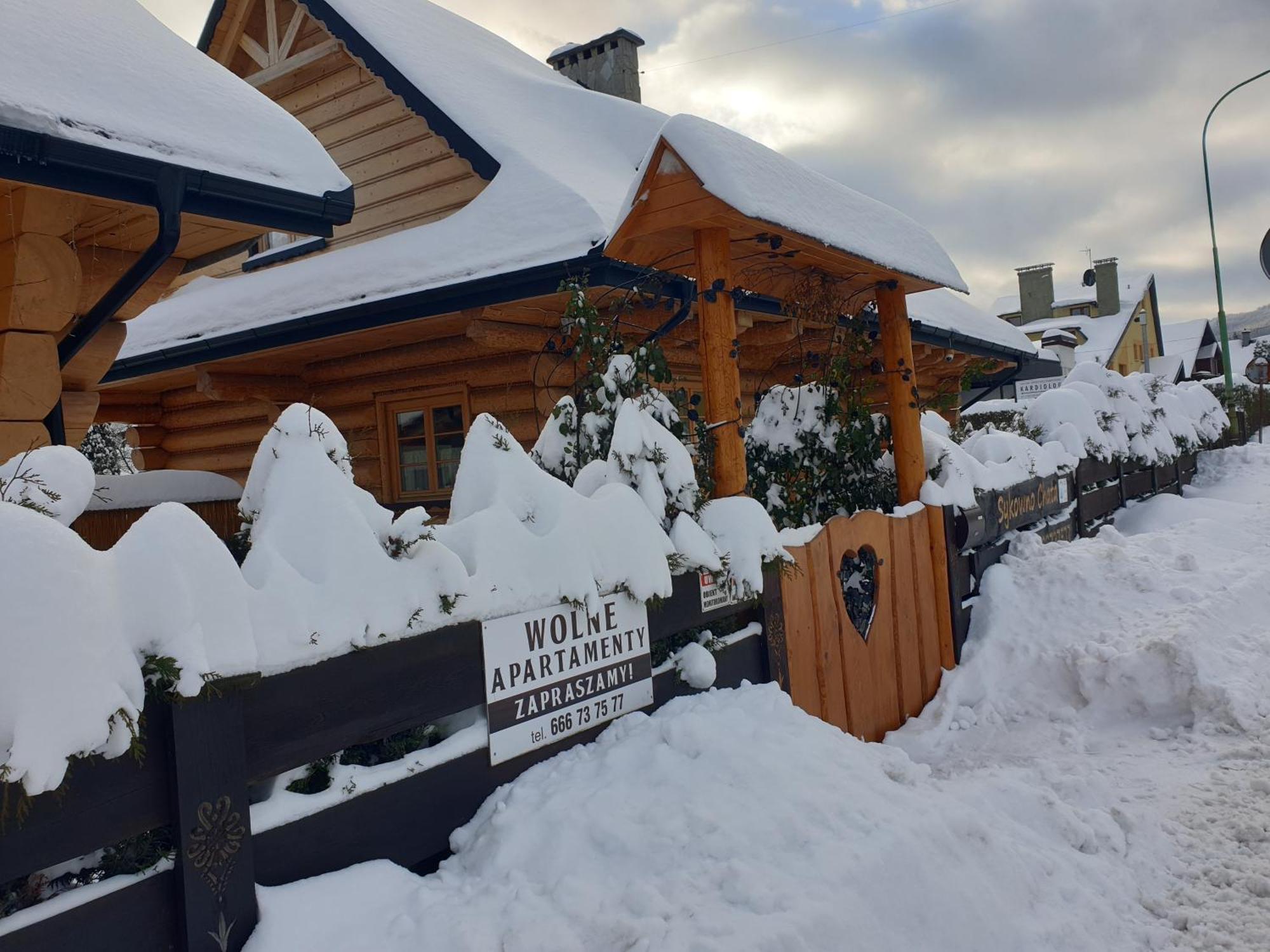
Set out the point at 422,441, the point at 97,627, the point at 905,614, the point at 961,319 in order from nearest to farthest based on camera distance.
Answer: the point at 97,627 → the point at 905,614 → the point at 422,441 → the point at 961,319

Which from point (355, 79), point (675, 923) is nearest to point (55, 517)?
point (675, 923)

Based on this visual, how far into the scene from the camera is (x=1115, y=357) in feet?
127

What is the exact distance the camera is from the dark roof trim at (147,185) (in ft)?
13.3

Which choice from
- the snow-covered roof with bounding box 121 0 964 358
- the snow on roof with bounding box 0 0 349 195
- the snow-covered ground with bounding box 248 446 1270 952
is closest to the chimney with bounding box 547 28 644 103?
the snow-covered roof with bounding box 121 0 964 358

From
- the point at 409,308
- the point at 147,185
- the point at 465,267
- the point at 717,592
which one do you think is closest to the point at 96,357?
the point at 147,185

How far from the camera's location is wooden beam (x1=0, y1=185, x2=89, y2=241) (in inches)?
180

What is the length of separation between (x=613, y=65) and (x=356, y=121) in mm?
5571

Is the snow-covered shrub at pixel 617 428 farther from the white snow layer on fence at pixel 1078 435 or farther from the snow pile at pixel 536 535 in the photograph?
the white snow layer on fence at pixel 1078 435

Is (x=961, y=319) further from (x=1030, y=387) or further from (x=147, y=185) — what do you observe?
(x=1030, y=387)

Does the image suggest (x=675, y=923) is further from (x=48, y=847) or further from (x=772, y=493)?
(x=772, y=493)

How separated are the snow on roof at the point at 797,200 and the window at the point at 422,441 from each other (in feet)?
13.2

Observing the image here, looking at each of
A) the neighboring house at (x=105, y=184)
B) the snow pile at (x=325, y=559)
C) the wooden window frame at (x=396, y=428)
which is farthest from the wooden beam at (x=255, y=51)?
the snow pile at (x=325, y=559)

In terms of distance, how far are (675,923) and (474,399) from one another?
6.29 metres

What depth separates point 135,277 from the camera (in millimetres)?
5238
